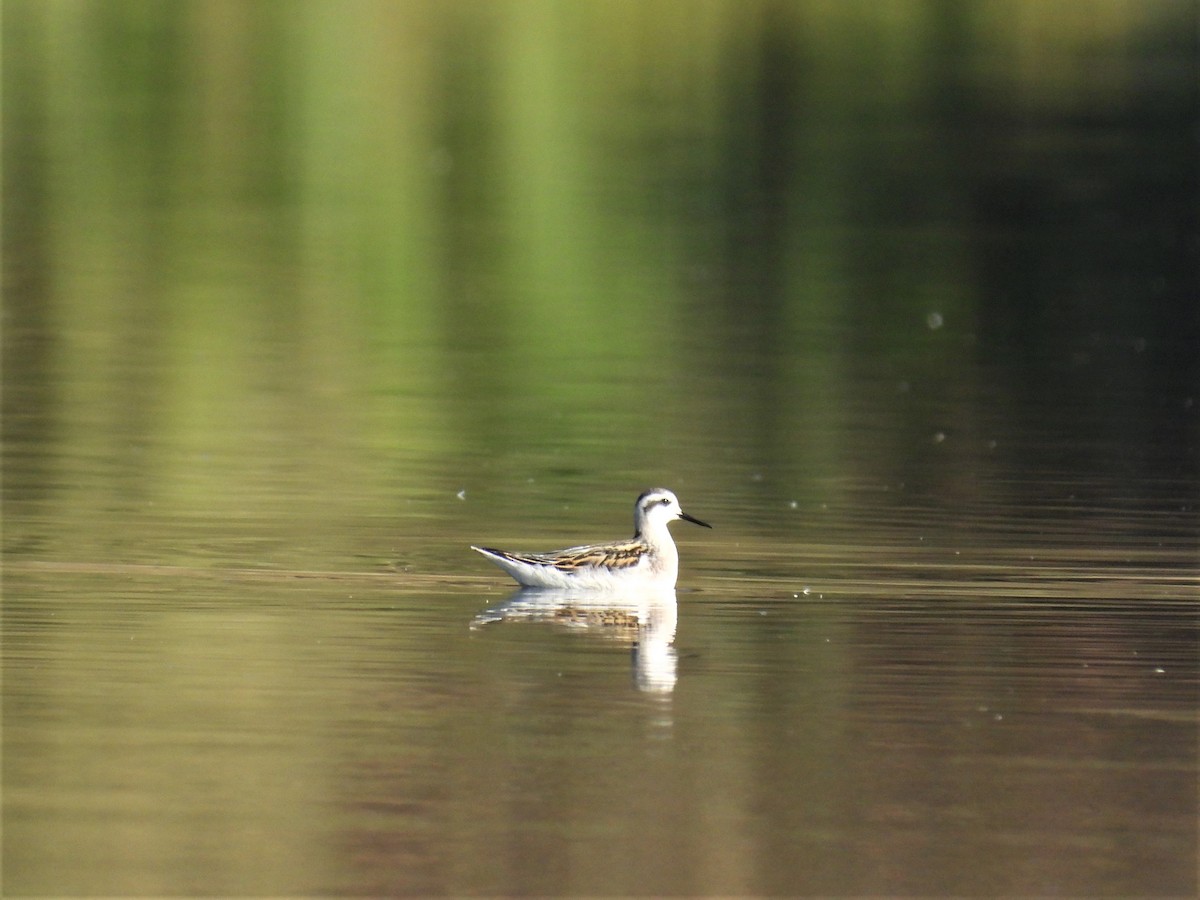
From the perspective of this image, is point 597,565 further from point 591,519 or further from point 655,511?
point 591,519

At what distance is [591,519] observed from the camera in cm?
1605

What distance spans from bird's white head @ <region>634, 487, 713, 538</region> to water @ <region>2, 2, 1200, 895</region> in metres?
0.42

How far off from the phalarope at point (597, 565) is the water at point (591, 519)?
129mm

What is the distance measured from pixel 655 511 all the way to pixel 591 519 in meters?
1.96

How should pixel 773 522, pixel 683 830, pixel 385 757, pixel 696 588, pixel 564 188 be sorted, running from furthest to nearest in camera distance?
pixel 564 188
pixel 773 522
pixel 696 588
pixel 385 757
pixel 683 830

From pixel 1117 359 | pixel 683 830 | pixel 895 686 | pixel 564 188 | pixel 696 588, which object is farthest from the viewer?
pixel 564 188

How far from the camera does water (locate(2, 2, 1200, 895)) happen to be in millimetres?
9086

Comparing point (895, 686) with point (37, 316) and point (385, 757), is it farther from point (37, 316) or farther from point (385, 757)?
point (37, 316)

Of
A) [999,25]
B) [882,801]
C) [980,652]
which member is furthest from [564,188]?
[999,25]

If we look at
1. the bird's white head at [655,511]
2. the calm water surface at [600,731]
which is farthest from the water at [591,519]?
the bird's white head at [655,511]

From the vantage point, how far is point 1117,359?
84.2ft

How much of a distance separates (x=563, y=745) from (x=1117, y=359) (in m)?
16.6

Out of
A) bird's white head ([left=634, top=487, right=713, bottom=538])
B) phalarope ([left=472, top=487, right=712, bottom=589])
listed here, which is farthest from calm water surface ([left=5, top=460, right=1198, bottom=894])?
bird's white head ([left=634, top=487, right=713, bottom=538])

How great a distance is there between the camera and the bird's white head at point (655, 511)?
14.0 m
